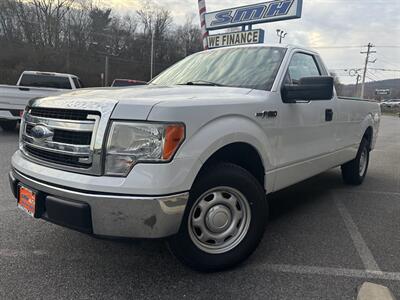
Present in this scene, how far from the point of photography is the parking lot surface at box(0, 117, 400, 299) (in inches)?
111

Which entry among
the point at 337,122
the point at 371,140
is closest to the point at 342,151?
the point at 337,122

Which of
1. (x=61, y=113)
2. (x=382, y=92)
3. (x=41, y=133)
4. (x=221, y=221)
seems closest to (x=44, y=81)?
(x=41, y=133)

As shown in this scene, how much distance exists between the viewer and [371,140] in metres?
6.74

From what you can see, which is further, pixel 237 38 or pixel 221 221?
pixel 237 38

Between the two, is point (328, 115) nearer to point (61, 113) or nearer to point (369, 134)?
point (369, 134)

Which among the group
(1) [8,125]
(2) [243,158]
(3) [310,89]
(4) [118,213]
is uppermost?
(3) [310,89]

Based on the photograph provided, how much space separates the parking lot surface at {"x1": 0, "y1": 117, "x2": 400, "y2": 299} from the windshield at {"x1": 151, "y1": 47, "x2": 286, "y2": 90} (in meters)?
1.52

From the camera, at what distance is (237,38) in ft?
45.6

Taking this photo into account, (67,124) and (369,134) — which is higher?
(67,124)

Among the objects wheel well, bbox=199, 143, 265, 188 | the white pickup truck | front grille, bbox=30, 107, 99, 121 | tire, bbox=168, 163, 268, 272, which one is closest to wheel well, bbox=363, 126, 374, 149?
the white pickup truck

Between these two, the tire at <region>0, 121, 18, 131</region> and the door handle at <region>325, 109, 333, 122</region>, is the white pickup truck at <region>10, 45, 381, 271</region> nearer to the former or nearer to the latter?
the door handle at <region>325, 109, 333, 122</region>

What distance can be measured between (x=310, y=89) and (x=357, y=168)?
3234 millimetres

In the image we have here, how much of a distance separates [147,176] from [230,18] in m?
13.5

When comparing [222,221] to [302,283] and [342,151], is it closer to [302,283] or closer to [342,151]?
[302,283]
